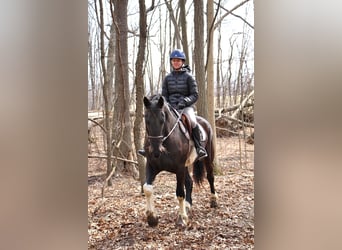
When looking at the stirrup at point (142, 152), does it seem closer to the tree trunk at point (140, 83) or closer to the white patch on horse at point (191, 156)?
the tree trunk at point (140, 83)

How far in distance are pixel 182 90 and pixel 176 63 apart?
19 cm

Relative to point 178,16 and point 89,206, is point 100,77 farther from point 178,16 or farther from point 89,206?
point 89,206

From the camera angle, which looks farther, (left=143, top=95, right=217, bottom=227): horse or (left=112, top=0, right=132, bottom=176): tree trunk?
Result: (left=112, top=0, right=132, bottom=176): tree trunk

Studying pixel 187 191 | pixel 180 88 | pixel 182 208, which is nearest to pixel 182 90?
pixel 180 88

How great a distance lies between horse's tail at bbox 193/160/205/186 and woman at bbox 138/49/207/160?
5 cm

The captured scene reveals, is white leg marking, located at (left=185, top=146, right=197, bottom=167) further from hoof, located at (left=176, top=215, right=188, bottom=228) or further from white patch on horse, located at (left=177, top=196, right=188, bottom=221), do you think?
hoof, located at (left=176, top=215, right=188, bottom=228)

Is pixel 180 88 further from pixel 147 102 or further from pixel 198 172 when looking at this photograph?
pixel 198 172

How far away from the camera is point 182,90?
2.62 meters

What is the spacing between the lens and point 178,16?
2635 mm

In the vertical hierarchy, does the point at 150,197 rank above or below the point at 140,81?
below

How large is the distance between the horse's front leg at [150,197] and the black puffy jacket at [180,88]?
0.51 meters

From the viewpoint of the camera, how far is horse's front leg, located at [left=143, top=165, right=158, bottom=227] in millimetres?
2556

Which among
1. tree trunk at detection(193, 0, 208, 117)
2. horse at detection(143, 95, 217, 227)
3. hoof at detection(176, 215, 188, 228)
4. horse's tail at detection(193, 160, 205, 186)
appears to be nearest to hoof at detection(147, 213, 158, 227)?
horse at detection(143, 95, 217, 227)
